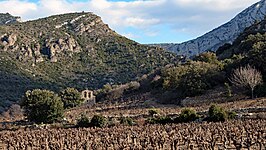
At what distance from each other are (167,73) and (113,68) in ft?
140

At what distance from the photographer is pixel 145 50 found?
117 metres

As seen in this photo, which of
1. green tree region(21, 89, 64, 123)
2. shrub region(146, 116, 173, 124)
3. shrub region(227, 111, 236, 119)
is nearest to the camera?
shrub region(227, 111, 236, 119)

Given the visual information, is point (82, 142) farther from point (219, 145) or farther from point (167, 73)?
point (167, 73)

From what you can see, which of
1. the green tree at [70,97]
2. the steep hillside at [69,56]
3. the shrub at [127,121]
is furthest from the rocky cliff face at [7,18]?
the shrub at [127,121]

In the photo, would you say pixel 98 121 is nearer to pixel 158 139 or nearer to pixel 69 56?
pixel 158 139

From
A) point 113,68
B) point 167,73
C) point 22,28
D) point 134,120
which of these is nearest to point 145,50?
point 113,68

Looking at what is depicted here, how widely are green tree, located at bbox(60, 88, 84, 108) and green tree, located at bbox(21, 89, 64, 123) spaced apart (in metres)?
20.7

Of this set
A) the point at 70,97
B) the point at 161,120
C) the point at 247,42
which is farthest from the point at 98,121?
the point at 247,42

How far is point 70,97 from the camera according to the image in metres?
68.2

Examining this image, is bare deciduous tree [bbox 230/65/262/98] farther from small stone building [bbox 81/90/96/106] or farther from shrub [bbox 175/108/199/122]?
small stone building [bbox 81/90/96/106]

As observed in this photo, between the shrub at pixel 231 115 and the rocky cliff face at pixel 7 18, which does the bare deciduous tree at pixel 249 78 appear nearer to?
the shrub at pixel 231 115

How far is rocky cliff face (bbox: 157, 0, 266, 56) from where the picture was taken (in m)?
138

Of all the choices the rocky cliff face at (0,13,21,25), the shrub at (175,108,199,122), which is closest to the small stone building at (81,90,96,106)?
the shrub at (175,108,199,122)

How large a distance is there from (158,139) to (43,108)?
22153 mm
